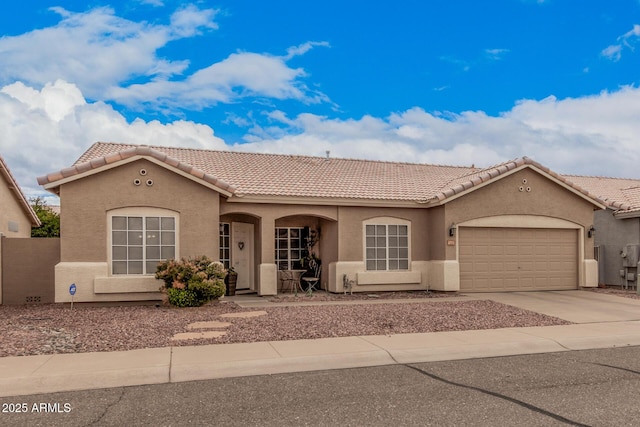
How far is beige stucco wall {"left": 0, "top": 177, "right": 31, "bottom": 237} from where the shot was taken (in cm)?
1645

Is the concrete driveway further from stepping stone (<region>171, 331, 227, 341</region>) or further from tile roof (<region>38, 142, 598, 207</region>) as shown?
stepping stone (<region>171, 331, 227, 341</region>)

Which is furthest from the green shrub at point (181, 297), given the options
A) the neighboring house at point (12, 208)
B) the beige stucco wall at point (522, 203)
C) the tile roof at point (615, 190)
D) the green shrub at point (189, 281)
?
the tile roof at point (615, 190)

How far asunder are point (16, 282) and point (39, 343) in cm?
660

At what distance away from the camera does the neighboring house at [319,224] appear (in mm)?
13875

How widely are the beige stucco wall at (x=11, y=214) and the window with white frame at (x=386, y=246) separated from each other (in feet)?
37.0

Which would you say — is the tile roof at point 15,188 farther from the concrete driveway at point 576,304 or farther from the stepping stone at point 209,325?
the concrete driveway at point 576,304

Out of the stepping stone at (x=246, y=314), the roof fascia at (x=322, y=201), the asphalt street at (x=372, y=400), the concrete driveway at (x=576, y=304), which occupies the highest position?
the roof fascia at (x=322, y=201)

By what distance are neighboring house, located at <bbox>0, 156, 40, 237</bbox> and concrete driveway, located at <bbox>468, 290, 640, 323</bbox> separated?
14817mm

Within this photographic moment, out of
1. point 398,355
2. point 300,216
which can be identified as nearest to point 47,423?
point 398,355

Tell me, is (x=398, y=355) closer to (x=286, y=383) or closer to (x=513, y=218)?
(x=286, y=383)

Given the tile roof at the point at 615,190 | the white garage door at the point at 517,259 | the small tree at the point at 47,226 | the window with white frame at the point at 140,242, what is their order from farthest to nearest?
the small tree at the point at 47,226 < the tile roof at the point at 615,190 < the white garage door at the point at 517,259 < the window with white frame at the point at 140,242

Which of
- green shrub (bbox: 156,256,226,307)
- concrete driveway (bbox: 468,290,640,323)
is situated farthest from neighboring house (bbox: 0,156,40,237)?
concrete driveway (bbox: 468,290,640,323)

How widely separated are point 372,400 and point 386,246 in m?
11.6

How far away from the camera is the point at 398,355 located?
8.26 metres
